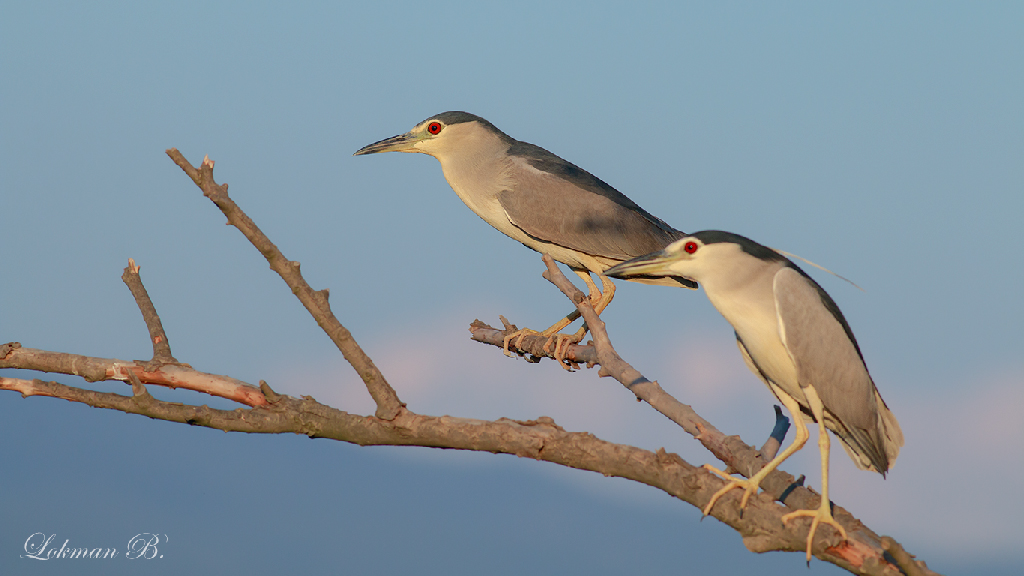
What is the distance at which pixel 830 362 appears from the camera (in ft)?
15.2

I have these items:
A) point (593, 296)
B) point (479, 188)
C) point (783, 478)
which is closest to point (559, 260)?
point (593, 296)

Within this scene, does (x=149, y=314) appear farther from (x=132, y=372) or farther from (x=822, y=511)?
(x=822, y=511)

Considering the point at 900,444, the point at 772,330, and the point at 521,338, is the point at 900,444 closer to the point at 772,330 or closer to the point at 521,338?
the point at 772,330

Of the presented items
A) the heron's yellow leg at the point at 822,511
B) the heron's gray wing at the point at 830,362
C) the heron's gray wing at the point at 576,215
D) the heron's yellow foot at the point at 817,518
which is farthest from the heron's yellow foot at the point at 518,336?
the heron's yellow foot at the point at 817,518

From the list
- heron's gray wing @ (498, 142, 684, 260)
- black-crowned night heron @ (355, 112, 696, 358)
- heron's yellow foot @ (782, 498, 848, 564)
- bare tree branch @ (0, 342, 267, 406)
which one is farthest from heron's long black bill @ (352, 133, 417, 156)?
heron's yellow foot @ (782, 498, 848, 564)

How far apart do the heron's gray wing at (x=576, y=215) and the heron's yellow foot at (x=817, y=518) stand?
3.69 m

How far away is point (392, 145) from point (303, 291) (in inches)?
162

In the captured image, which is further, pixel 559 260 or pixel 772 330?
pixel 559 260

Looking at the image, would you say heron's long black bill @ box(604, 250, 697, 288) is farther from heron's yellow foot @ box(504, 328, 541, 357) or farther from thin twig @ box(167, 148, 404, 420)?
heron's yellow foot @ box(504, 328, 541, 357)

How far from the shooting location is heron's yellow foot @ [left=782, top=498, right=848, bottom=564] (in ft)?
13.2

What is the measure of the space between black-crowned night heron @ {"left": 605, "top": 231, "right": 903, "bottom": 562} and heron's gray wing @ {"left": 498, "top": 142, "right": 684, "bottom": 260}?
2884mm

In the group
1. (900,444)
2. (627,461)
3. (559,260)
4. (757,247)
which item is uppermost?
(559,260)

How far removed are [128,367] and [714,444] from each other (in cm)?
372

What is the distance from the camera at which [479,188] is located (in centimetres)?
807
